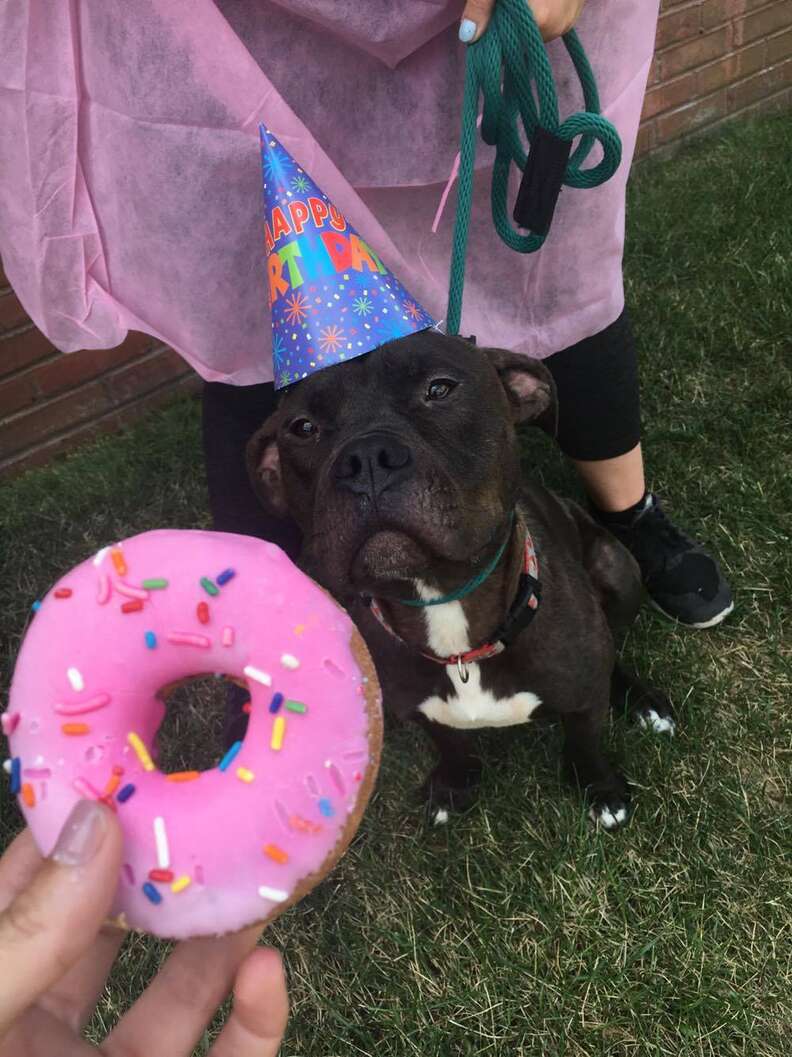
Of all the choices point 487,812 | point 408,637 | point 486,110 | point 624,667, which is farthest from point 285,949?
point 486,110

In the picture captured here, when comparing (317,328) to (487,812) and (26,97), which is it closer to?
(26,97)

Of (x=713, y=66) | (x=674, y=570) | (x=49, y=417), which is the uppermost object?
(x=713, y=66)

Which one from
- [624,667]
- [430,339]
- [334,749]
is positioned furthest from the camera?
[624,667]

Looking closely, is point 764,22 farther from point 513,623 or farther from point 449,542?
point 449,542

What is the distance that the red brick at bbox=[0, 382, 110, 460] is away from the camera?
4.10 metres

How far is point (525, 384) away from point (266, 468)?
70cm

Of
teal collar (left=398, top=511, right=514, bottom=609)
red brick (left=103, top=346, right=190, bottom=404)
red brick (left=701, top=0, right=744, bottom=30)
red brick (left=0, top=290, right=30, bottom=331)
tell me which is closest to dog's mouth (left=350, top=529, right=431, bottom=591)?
teal collar (left=398, top=511, right=514, bottom=609)

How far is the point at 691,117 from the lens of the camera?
5.24 metres

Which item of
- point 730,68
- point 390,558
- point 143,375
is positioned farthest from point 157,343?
point 730,68

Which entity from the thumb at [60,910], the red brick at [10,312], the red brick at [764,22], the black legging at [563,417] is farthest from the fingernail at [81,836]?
the red brick at [764,22]

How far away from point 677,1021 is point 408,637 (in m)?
1.14

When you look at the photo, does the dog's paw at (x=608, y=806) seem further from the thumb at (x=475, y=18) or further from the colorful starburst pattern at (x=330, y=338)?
the thumb at (x=475, y=18)

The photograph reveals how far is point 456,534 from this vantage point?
1.80 meters

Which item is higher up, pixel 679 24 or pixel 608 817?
Answer: pixel 679 24
